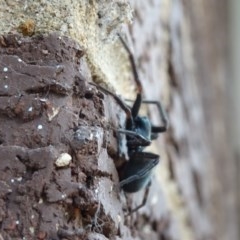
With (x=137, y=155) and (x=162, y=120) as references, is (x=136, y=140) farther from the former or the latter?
(x=162, y=120)

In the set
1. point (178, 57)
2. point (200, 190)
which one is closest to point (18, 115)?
point (178, 57)

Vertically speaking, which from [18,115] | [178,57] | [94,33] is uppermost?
[178,57]

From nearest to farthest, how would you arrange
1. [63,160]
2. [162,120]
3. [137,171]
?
[63,160], [137,171], [162,120]

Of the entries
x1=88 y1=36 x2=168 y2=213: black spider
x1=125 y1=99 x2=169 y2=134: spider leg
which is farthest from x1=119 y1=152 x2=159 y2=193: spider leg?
x1=125 y1=99 x2=169 y2=134: spider leg

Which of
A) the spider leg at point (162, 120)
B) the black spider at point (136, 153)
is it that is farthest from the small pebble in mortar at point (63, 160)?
the spider leg at point (162, 120)

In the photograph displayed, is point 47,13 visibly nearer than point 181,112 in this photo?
Yes

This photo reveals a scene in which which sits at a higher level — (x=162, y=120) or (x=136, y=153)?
(x=162, y=120)

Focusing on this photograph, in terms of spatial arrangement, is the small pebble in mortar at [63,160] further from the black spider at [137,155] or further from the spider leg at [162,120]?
the spider leg at [162,120]

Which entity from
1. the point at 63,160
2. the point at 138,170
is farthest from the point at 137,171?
the point at 63,160

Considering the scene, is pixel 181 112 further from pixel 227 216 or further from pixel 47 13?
pixel 227 216

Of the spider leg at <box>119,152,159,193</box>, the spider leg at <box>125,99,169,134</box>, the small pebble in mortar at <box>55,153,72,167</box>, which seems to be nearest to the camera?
the small pebble in mortar at <box>55,153,72,167</box>

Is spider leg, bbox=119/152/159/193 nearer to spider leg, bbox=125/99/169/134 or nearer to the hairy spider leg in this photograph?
the hairy spider leg
